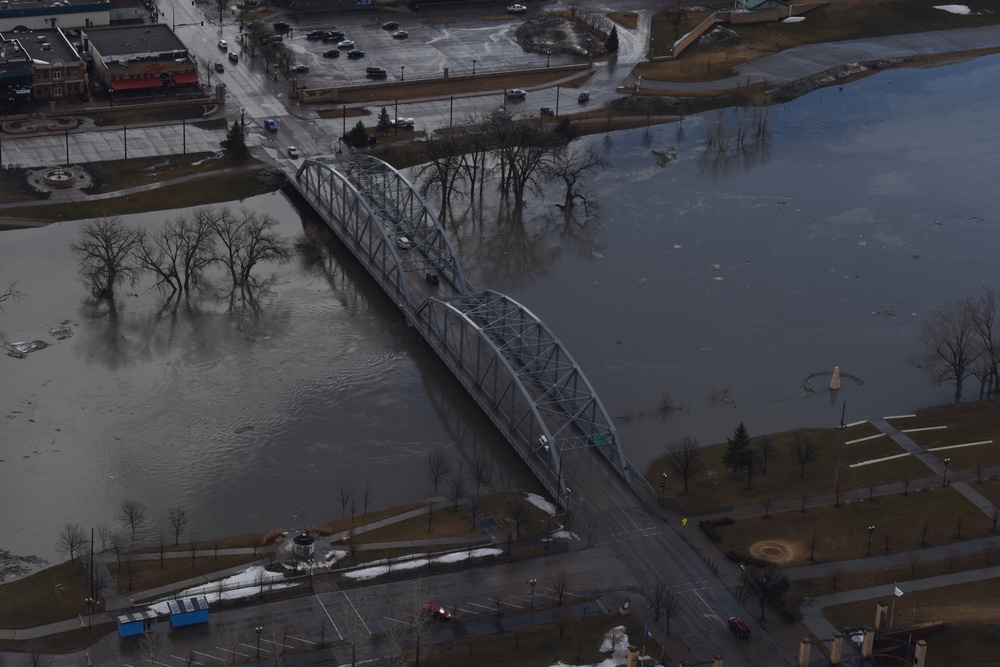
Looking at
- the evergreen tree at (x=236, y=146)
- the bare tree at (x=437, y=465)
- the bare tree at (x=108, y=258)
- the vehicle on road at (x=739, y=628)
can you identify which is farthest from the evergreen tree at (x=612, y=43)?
the vehicle on road at (x=739, y=628)

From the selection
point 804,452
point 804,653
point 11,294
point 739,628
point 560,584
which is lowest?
point 804,653

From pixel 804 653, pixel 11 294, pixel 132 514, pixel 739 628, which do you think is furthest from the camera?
pixel 11 294

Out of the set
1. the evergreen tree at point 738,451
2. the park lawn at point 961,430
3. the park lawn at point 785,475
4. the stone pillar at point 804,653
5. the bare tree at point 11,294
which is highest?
the bare tree at point 11,294

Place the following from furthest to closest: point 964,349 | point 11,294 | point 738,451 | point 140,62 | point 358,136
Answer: point 140,62
point 358,136
point 11,294
point 964,349
point 738,451

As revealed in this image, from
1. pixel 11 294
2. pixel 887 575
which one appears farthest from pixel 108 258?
pixel 887 575

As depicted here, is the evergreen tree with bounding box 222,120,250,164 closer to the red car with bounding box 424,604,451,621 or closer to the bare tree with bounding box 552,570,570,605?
the bare tree with bounding box 552,570,570,605

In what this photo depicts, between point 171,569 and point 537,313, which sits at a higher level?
point 537,313

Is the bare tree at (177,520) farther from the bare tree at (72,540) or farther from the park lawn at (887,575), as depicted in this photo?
the park lawn at (887,575)

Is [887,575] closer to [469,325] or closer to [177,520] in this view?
[469,325]
